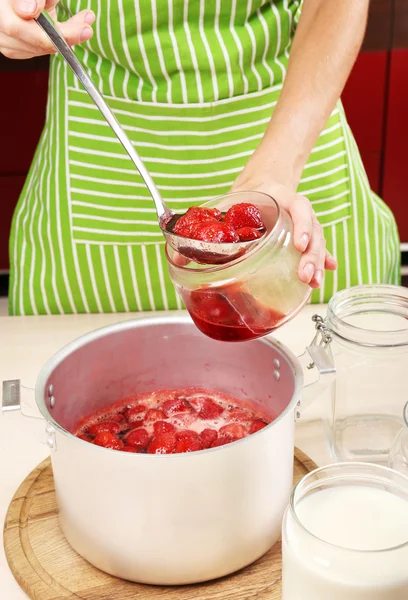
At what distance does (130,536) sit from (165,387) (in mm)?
316

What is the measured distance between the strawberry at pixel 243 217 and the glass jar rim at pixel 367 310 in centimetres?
19

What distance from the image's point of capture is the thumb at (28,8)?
974 millimetres

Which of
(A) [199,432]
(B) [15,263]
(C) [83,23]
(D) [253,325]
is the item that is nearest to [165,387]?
(A) [199,432]

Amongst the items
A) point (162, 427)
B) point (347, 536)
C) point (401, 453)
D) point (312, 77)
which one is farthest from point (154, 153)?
point (347, 536)

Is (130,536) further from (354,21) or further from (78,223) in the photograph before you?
(354,21)

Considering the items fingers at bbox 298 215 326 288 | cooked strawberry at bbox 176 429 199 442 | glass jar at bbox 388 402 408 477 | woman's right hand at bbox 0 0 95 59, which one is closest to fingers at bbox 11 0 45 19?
woman's right hand at bbox 0 0 95 59

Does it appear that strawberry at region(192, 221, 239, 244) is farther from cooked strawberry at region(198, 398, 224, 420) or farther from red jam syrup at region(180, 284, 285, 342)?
cooked strawberry at region(198, 398, 224, 420)

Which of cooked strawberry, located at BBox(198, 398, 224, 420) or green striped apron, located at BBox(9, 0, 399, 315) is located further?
green striped apron, located at BBox(9, 0, 399, 315)

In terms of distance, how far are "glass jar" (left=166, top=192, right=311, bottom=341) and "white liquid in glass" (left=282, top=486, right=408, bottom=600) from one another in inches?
8.6

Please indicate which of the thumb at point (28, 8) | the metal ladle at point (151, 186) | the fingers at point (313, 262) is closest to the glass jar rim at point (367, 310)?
the fingers at point (313, 262)

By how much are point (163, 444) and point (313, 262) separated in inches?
10.2

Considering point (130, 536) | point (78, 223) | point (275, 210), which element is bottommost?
point (130, 536)

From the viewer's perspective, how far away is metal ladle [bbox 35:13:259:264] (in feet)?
2.72

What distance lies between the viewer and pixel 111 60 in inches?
57.6
